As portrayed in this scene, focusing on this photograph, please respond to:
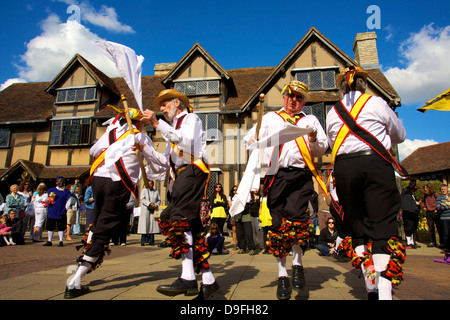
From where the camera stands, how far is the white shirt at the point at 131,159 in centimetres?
294

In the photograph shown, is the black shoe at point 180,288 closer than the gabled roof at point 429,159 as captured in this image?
Yes

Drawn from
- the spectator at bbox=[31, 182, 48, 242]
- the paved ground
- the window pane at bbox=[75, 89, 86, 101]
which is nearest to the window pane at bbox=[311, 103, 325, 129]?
the paved ground

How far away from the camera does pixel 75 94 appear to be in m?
15.2

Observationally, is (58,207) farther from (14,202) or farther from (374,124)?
(374,124)

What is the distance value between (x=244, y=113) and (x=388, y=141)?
11.4 meters

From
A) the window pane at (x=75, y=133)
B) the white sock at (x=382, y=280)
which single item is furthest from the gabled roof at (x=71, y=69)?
the white sock at (x=382, y=280)

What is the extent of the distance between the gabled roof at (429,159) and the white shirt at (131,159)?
2587 cm

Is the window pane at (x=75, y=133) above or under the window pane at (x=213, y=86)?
under

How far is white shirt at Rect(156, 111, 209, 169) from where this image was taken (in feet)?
8.12

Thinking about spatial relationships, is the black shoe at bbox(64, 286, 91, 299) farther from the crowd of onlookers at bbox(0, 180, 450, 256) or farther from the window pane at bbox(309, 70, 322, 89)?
the window pane at bbox(309, 70, 322, 89)

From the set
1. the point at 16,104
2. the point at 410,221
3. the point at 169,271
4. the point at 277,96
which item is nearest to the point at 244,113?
the point at 277,96

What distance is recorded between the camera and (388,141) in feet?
7.52

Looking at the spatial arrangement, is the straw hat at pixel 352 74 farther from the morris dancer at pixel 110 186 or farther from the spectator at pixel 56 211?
the spectator at pixel 56 211

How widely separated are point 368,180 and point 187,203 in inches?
59.4
